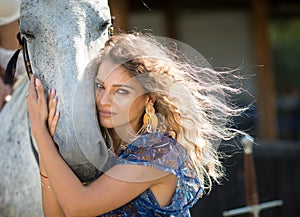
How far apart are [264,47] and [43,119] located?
7.15 meters

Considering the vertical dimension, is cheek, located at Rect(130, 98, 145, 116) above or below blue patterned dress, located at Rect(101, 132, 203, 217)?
above

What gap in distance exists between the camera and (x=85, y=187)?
238cm

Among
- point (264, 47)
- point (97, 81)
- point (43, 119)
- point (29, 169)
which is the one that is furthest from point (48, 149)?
point (264, 47)

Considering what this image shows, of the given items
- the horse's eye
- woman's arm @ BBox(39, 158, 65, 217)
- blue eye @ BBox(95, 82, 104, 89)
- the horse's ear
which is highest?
the horse's eye

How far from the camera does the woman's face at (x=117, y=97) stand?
2.42m

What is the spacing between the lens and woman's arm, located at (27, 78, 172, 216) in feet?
7.72

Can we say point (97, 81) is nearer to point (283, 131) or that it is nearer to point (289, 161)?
point (289, 161)

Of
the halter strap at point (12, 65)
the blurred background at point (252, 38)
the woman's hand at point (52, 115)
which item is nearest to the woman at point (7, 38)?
the halter strap at point (12, 65)

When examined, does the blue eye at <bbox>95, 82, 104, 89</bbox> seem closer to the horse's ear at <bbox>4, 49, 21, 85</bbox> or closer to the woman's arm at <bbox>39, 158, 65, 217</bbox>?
the woman's arm at <bbox>39, 158, 65, 217</bbox>

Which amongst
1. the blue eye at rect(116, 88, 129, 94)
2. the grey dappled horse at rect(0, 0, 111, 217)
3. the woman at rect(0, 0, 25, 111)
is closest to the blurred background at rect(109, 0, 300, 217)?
the woman at rect(0, 0, 25, 111)

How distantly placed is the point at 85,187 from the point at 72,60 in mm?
433

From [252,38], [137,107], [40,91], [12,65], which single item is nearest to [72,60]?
[40,91]

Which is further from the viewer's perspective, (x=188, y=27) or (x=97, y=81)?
(x=188, y=27)

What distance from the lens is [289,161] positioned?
6137 millimetres
